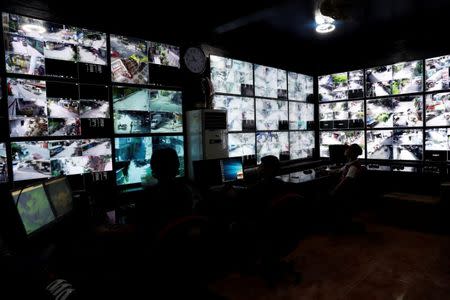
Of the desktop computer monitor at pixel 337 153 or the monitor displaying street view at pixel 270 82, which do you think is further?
the desktop computer monitor at pixel 337 153

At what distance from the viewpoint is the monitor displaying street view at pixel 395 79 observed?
496 cm

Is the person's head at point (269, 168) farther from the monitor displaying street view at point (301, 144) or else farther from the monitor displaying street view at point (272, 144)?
the monitor displaying street view at point (301, 144)

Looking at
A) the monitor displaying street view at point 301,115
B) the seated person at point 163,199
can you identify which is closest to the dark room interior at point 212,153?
the seated person at point 163,199

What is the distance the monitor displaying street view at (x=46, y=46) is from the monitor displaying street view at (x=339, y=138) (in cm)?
459

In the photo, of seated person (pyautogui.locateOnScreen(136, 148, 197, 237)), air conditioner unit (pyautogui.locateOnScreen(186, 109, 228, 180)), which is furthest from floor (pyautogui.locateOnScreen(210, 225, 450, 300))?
air conditioner unit (pyautogui.locateOnScreen(186, 109, 228, 180))

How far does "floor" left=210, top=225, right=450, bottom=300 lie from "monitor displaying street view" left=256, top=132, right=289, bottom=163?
1.73 metres

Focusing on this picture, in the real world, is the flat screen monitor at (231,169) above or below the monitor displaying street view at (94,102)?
below

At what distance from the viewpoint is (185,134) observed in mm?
3918

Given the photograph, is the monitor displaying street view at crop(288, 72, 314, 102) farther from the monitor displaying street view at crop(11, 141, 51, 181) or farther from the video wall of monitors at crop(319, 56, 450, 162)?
the monitor displaying street view at crop(11, 141, 51, 181)

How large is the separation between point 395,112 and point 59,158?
5.20 meters

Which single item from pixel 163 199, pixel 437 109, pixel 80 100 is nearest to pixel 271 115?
pixel 437 109

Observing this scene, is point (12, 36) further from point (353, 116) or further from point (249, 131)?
point (353, 116)

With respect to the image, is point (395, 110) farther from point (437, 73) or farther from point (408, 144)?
point (437, 73)

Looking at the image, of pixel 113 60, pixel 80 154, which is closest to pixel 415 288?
pixel 80 154
